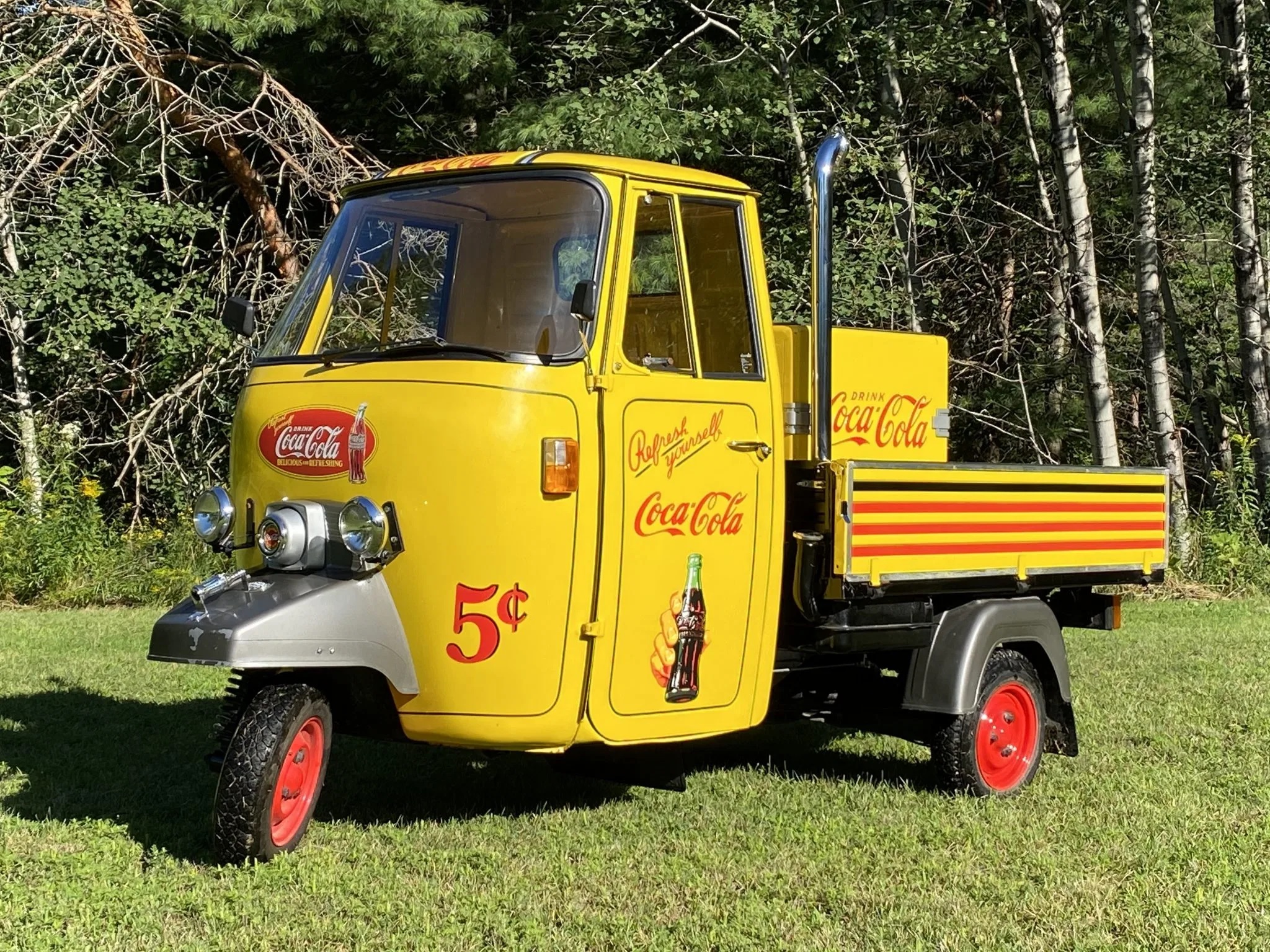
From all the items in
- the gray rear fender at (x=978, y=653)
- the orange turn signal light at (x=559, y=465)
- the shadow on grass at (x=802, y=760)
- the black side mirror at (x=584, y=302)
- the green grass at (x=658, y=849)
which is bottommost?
the green grass at (x=658, y=849)

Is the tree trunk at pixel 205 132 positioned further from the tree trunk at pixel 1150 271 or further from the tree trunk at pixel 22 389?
the tree trunk at pixel 1150 271

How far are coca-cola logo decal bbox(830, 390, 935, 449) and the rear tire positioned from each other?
1.05 meters

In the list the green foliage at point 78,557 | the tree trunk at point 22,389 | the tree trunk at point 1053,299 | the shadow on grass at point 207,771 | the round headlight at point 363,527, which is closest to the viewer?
the round headlight at point 363,527

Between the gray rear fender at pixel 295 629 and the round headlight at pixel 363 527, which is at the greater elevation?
the round headlight at pixel 363 527

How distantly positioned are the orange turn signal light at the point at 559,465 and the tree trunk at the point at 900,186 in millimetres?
9455

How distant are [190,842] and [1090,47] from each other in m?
16.2

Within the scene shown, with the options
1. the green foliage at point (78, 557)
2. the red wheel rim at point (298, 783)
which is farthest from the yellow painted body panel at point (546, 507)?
the green foliage at point (78, 557)

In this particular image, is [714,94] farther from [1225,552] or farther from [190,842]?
[190,842]

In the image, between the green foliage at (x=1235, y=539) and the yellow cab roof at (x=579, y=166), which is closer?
the yellow cab roof at (x=579, y=166)

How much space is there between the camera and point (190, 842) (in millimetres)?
5445

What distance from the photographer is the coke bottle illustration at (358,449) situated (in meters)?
5.35

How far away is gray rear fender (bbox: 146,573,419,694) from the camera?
192 inches

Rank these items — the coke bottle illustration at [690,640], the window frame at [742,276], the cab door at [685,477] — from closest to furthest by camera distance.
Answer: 1. the cab door at [685,477]
2. the coke bottle illustration at [690,640]
3. the window frame at [742,276]

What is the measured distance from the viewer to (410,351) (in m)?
5.43
